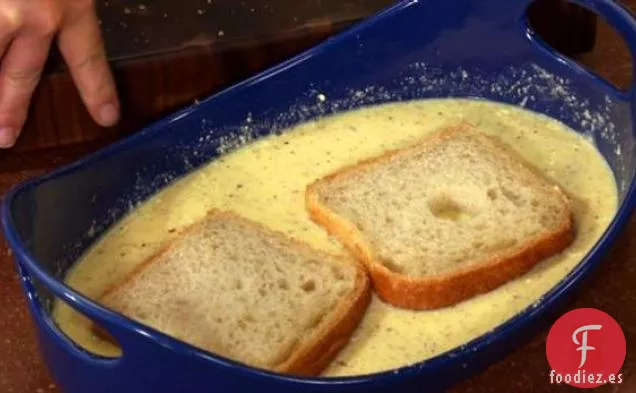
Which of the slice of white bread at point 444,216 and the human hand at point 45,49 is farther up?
the human hand at point 45,49

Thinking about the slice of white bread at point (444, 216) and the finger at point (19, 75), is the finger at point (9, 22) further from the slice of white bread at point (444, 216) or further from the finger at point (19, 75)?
A: the slice of white bread at point (444, 216)

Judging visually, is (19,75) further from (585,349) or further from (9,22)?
(585,349)

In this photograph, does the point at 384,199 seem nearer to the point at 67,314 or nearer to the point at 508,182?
the point at 508,182

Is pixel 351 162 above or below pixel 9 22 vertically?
below

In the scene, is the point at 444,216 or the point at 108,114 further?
the point at 108,114

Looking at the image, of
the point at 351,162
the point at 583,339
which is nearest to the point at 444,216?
the point at 351,162

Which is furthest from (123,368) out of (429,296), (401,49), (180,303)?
(401,49)

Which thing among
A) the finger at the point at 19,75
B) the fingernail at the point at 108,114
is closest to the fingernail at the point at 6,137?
the finger at the point at 19,75
